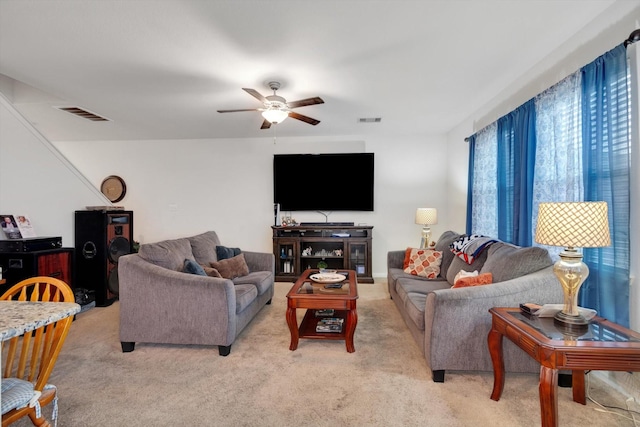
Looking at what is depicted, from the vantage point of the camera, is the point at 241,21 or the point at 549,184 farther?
the point at 549,184

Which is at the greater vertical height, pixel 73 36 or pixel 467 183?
pixel 73 36

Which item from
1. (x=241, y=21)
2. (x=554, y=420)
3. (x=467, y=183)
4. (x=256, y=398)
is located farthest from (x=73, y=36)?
(x=467, y=183)

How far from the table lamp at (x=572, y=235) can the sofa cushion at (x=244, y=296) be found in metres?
2.23

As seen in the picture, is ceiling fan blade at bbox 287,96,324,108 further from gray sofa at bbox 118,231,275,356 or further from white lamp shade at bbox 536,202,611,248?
white lamp shade at bbox 536,202,611,248

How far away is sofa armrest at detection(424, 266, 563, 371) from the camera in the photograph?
6.81 feet

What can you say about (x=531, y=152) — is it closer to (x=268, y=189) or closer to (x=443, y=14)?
(x=443, y=14)

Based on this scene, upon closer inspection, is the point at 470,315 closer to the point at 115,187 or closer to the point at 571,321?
the point at 571,321

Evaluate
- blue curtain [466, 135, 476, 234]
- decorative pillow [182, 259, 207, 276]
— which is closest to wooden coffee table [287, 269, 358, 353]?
decorative pillow [182, 259, 207, 276]

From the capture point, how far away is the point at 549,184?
257 centimetres

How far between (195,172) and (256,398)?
4515mm

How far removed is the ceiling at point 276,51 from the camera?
6.64ft

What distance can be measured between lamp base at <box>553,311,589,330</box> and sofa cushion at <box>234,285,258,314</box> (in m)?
2.23

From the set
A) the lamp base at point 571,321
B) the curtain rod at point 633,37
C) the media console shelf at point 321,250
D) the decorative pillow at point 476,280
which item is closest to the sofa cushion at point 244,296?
the decorative pillow at point 476,280

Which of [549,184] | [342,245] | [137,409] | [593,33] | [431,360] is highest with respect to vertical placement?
[593,33]
